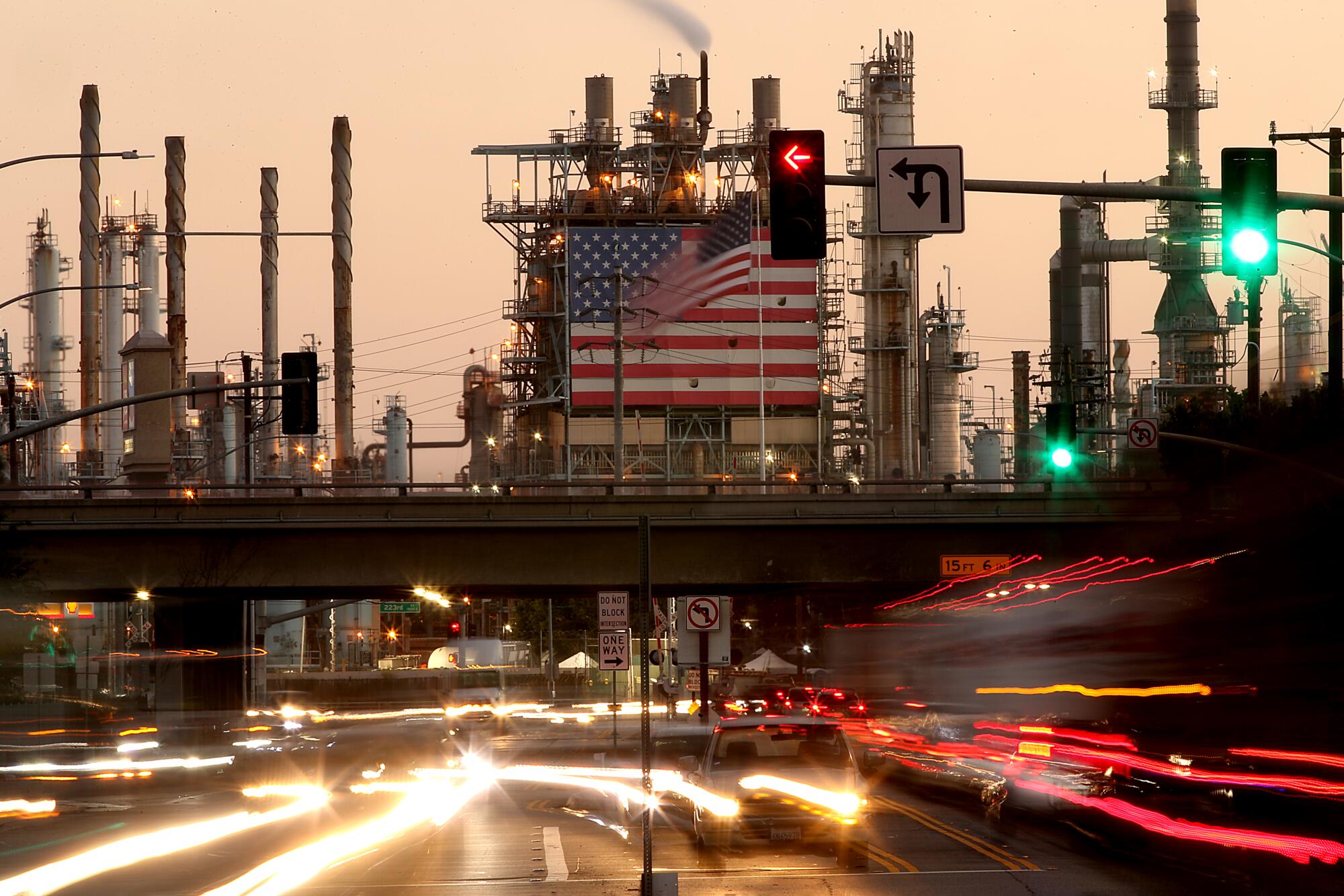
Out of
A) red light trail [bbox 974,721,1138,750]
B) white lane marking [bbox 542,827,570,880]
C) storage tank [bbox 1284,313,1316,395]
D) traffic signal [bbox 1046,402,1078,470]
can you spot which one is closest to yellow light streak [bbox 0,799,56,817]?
white lane marking [bbox 542,827,570,880]

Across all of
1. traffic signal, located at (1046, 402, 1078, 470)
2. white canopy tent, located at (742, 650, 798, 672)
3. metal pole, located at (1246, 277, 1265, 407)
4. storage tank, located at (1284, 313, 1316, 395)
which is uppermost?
storage tank, located at (1284, 313, 1316, 395)

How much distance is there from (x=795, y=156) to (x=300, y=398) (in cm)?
1245

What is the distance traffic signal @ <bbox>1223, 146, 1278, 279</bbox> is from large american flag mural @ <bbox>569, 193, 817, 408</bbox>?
263 ft

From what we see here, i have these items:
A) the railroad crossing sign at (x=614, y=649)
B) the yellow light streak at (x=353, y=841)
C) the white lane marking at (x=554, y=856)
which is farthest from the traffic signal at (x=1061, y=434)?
the white lane marking at (x=554, y=856)

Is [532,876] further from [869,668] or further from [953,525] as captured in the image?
[953,525]

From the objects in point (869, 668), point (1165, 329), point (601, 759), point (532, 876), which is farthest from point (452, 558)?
point (1165, 329)

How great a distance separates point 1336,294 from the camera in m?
39.5

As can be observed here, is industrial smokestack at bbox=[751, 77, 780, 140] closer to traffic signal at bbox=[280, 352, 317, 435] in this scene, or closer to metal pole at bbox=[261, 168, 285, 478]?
metal pole at bbox=[261, 168, 285, 478]

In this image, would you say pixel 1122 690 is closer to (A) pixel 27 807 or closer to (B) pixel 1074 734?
(B) pixel 1074 734

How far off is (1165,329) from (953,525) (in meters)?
67.4

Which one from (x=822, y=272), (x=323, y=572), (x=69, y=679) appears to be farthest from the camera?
(x=822, y=272)

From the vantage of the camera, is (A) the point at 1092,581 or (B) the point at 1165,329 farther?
(B) the point at 1165,329

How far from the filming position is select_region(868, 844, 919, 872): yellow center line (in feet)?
61.1

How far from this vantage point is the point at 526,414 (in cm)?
10575
